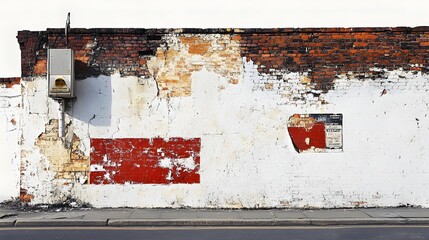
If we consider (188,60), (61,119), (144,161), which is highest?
(188,60)

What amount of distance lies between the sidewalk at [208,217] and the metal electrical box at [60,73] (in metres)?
2.59

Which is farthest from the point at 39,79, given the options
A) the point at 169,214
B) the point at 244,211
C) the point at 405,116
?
the point at 405,116

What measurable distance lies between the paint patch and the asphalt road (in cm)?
237

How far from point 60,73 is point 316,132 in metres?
5.80

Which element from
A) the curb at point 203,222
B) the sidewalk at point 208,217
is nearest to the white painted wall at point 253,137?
the sidewalk at point 208,217

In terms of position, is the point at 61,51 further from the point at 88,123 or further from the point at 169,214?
the point at 169,214

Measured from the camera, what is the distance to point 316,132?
39.3 feet

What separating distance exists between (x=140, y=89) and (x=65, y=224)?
343 cm

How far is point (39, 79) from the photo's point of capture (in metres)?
11.9

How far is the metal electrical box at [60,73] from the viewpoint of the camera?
11.4m

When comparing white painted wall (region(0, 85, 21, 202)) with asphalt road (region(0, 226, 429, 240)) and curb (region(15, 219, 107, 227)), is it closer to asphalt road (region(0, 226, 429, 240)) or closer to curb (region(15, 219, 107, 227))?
curb (region(15, 219, 107, 227))

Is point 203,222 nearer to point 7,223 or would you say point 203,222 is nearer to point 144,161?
point 144,161

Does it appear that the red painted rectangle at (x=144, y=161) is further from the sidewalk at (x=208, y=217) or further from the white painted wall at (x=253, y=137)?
the sidewalk at (x=208, y=217)

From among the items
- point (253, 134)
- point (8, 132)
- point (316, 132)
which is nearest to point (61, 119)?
point (8, 132)
